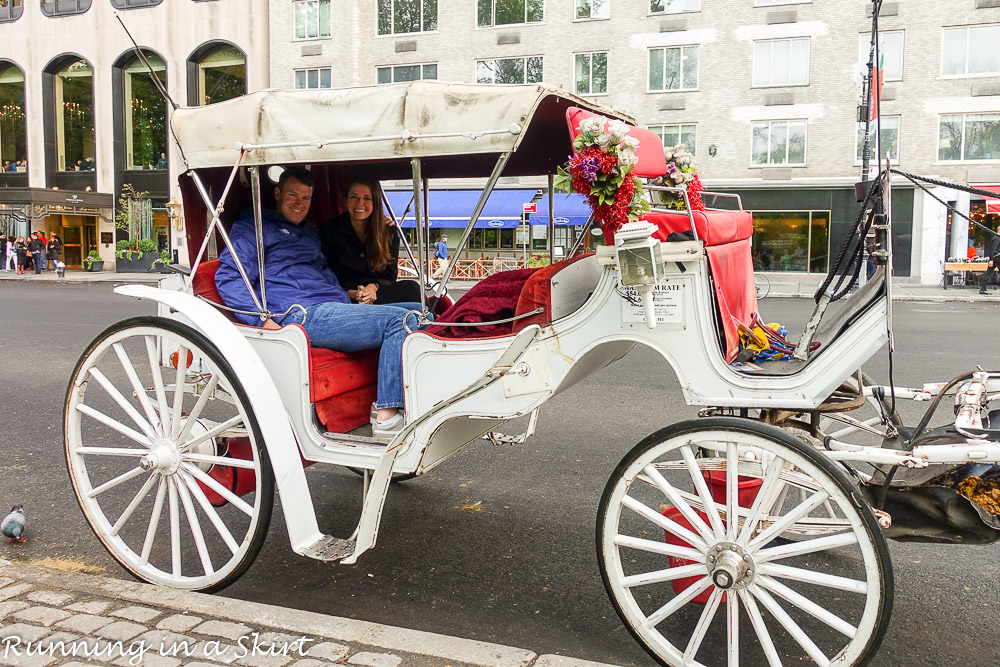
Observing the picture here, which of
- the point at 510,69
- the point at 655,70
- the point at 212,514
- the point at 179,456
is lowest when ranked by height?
the point at 212,514

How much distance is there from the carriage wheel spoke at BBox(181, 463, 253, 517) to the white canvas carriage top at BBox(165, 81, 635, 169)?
141 centimetres

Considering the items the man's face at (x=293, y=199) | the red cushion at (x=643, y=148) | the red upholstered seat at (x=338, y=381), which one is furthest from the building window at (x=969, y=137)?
the red upholstered seat at (x=338, y=381)

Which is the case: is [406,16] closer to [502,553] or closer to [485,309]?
[485,309]

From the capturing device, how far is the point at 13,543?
4.03 meters

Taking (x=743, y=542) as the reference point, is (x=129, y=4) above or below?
above

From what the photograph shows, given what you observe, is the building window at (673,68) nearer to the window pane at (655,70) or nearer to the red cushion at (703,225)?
the window pane at (655,70)

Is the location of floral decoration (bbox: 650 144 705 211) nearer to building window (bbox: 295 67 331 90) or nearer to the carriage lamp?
the carriage lamp

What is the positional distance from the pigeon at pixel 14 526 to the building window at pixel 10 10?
132 feet

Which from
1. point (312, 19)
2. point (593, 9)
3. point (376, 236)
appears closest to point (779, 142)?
point (593, 9)

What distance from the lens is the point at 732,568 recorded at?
2.54 m

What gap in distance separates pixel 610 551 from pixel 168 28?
119ft

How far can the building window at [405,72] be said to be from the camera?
98.5 feet

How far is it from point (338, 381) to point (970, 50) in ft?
92.5

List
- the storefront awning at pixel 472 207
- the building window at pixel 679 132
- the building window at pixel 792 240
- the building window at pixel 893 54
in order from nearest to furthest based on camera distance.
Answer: the building window at pixel 893 54, the building window at pixel 792 240, the storefront awning at pixel 472 207, the building window at pixel 679 132
